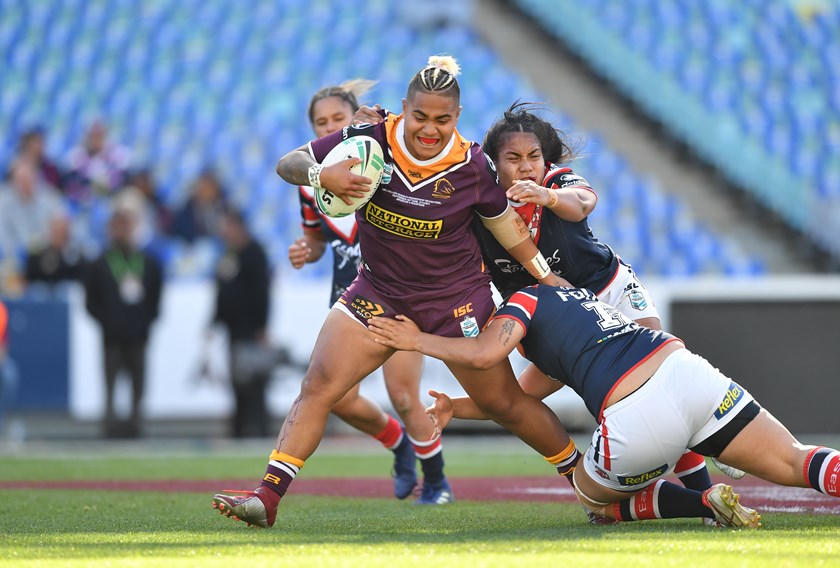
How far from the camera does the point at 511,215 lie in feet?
17.2

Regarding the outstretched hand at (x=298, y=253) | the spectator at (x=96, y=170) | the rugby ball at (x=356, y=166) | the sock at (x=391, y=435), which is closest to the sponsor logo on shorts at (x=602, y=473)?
the rugby ball at (x=356, y=166)

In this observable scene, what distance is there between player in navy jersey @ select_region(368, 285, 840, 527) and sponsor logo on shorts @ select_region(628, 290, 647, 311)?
887 mm

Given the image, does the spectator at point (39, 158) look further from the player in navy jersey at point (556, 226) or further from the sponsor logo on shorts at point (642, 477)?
the sponsor logo on shorts at point (642, 477)

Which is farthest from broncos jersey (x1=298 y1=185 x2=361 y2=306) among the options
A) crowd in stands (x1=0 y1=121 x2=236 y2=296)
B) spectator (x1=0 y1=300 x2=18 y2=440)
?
crowd in stands (x1=0 y1=121 x2=236 y2=296)

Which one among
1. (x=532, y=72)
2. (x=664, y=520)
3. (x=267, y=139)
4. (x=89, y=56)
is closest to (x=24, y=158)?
(x=267, y=139)

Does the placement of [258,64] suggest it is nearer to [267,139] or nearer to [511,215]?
[267,139]

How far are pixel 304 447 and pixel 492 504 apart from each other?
148 centimetres

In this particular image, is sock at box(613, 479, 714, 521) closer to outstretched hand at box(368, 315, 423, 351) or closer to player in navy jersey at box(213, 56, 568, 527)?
player in navy jersey at box(213, 56, 568, 527)

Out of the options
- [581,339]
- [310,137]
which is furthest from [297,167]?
[310,137]

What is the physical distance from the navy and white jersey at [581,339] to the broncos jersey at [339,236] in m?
1.73


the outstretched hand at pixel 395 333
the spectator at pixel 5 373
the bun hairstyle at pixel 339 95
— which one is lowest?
the spectator at pixel 5 373

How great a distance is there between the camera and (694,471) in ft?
17.9

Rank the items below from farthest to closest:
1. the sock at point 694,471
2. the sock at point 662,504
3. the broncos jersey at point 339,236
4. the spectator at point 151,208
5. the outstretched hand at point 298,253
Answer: the spectator at point 151,208
the broncos jersey at point 339,236
the outstretched hand at point 298,253
the sock at point 694,471
the sock at point 662,504

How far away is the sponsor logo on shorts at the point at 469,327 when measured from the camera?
17.2 feet
